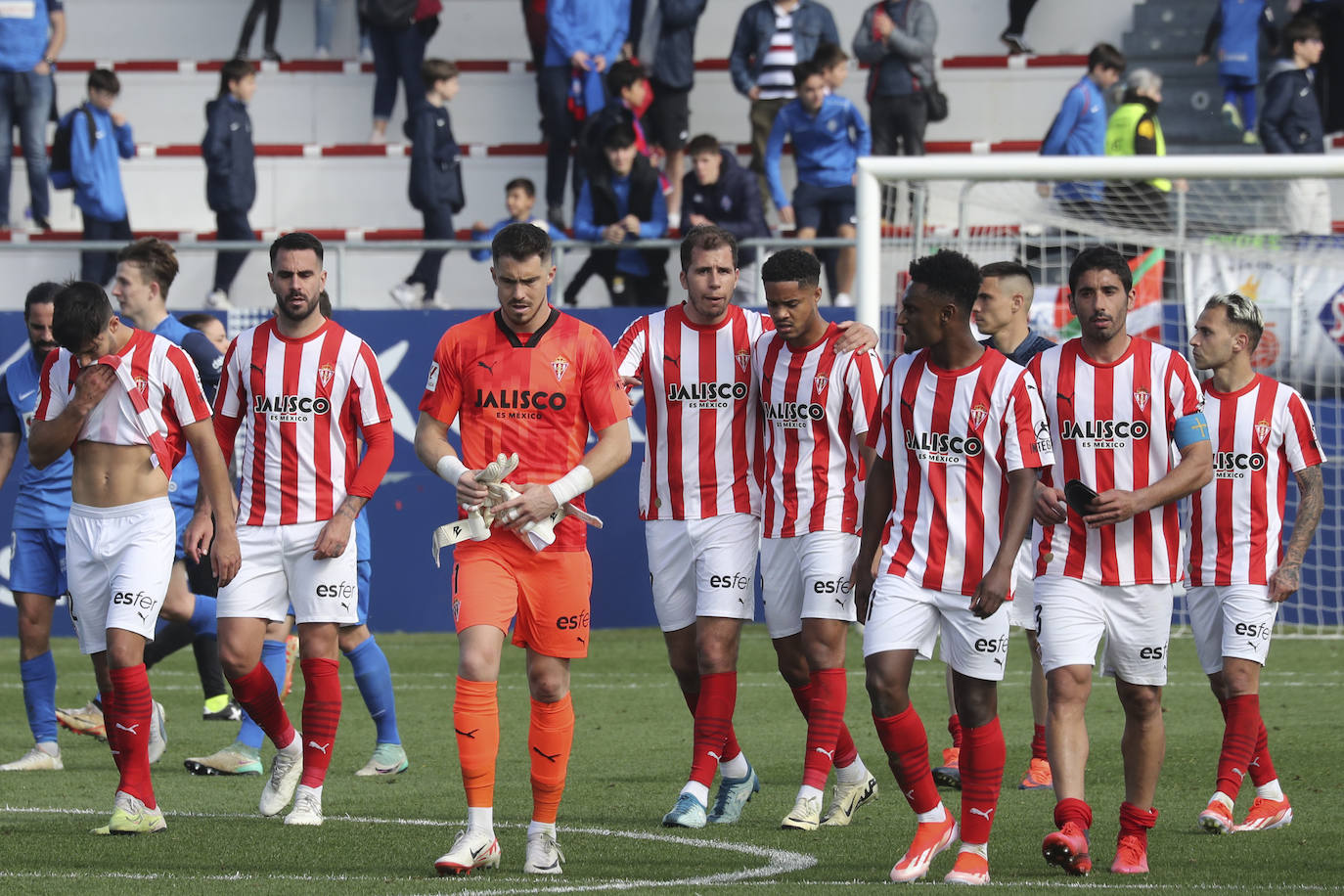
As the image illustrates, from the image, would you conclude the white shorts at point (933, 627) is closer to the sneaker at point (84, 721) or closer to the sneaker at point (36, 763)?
the sneaker at point (36, 763)

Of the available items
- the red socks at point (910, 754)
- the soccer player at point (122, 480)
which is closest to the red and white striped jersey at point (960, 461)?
the red socks at point (910, 754)

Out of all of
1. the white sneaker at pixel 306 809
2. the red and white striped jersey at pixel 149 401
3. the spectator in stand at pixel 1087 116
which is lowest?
the white sneaker at pixel 306 809

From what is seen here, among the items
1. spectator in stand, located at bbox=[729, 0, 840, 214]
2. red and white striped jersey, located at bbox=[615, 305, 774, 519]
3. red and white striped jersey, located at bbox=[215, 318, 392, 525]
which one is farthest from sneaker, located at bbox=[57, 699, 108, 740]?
spectator in stand, located at bbox=[729, 0, 840, 214]

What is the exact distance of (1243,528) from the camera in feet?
23.6

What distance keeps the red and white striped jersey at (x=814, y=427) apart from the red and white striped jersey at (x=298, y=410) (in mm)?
1514

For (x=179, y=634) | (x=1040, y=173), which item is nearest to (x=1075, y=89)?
(x=1040, y=173)

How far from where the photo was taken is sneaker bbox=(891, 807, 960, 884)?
5.83 metres

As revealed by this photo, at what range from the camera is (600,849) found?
6453 millimetres

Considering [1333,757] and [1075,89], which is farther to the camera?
[1075,89]

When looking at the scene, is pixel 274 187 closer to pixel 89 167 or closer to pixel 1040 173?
pixel 89 167

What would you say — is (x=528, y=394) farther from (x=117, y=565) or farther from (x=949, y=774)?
(x=949, y=774)

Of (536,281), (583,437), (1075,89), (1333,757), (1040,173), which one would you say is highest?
(1075,89)

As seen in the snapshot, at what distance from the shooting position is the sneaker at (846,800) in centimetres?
713

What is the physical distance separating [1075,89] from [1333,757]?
850cm
